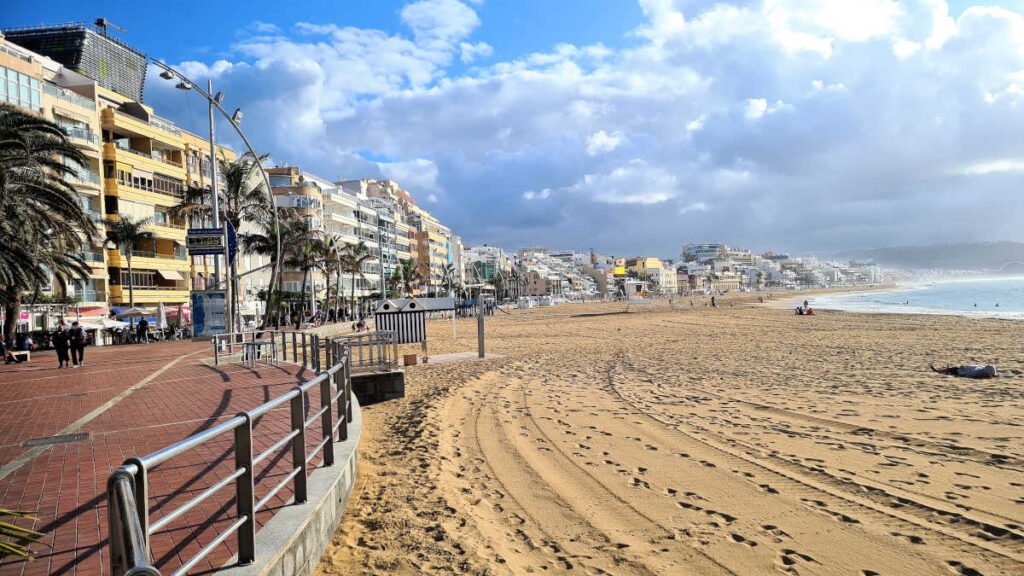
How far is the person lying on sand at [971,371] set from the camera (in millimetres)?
13680

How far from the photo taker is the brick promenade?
374cm

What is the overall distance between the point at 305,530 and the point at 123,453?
3.28 m

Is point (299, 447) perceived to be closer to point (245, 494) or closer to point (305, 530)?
point (305, 530)

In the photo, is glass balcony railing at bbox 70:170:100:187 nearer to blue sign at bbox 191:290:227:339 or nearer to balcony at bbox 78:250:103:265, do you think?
balcony at bbox 78:250:103:265

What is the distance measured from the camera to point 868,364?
54.6 ft

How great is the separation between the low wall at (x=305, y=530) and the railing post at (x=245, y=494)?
0.07 meters

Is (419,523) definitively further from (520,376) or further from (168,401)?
(520,376)

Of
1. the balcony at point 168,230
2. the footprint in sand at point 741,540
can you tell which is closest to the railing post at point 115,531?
the footprint in sand at point 741,540

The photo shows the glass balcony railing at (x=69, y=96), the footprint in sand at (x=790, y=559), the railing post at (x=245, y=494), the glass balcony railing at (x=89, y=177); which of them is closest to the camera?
the railing post at (x=245, y=494)

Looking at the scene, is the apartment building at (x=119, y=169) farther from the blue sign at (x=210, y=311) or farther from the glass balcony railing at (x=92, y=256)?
the blue sign at (x=210, y=311)

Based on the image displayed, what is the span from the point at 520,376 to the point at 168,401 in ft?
27.1

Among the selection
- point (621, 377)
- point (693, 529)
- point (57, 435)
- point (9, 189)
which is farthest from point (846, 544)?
point (9, 189)

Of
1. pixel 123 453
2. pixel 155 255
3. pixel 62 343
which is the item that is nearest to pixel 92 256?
pixel 155 255

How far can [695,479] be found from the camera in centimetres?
662
